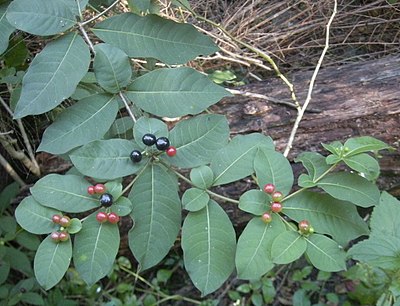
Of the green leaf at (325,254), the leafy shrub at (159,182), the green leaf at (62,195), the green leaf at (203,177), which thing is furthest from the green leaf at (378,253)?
the green leaf at (62,195)

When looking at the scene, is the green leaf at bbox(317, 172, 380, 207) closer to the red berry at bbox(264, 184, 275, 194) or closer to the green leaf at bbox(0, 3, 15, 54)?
the red berry at bbox(264, 184, 275, 194)

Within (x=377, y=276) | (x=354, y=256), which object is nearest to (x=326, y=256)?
(x=354, y=256)

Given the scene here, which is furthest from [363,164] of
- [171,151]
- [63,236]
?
[63,236]

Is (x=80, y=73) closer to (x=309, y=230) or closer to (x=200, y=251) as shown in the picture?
(x=200, y=251)

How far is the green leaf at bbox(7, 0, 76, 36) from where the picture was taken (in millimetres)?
1034

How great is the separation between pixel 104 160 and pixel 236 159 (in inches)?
10.3

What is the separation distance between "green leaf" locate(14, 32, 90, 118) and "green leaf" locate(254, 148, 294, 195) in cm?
39

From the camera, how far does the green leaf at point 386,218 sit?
113 cm

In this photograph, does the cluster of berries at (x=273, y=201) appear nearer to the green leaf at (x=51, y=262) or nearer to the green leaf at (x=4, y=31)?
the green leaf at (x=51, y=262)

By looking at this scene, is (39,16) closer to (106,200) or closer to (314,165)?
(106,200)

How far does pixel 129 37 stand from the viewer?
1103 mm

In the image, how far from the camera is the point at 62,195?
3.34ft

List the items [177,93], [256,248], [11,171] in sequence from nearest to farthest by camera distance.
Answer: [256,248], [177,93], [11,171]

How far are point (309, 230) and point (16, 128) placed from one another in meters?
1.23
